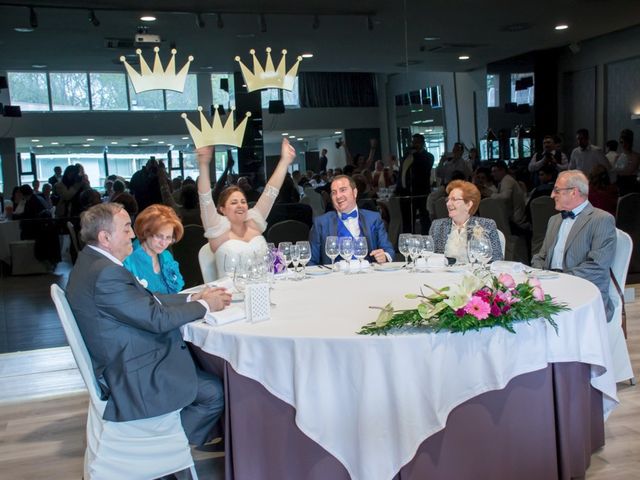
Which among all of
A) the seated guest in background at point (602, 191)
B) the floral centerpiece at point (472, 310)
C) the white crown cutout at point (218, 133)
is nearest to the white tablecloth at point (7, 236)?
the white crown cutout at point (218, 133)

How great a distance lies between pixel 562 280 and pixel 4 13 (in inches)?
188

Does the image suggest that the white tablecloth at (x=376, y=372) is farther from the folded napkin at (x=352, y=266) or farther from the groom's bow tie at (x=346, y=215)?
the groom's bow tie at (x=346, y=215)

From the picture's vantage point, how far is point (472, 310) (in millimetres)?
2486

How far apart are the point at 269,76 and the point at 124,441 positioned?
13.2 feet

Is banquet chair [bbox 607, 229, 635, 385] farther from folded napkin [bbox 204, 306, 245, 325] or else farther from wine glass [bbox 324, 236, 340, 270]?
folded napkin [bbox 204, 306, 245, 325]

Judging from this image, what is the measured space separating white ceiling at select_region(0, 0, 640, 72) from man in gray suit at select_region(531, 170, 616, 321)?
2.93 metres

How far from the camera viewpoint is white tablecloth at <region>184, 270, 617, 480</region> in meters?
2.49

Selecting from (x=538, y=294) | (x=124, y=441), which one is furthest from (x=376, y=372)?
(x=124, y=441)

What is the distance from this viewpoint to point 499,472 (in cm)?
268

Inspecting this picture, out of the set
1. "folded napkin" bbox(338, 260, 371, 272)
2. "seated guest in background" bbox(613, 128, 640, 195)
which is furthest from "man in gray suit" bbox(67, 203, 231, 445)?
"seated guest in background" bbox(613, 128, 640, 195)

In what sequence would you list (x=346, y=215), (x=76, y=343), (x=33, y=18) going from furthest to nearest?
(x=33, y=18)
(x=346, y=215)
(x=76, y=343)

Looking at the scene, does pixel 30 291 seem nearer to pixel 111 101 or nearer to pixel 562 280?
pixel 111 101

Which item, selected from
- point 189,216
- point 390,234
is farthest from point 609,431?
point 189,216

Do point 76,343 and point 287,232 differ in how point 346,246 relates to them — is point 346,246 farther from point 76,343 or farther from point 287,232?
point 287,232
